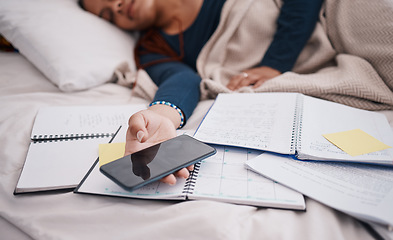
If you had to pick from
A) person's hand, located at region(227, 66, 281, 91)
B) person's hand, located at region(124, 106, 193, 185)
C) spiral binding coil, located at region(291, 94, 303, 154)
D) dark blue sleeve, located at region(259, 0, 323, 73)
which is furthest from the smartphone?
dark blue sleeve, located at region(259, 0, 323, 73)

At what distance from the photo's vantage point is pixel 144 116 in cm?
53

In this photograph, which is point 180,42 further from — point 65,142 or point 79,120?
point 65,142

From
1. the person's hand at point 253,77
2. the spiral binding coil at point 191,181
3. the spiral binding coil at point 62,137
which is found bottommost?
the spiral binding coil at point 62,137

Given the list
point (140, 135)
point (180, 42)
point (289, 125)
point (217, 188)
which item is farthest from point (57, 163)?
point (180, 42)

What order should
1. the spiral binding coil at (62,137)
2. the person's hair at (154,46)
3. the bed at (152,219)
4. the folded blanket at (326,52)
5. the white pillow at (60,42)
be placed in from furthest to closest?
the person's hair at (154,46) → the white pillow at (60,42) → the folded blanket at (326,52) → the spiral binding coil at (62,137) → the bed at (152,219)

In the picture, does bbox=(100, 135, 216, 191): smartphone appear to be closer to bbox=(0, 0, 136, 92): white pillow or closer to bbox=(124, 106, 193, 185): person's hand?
bbox=(124, 106, 193, 185): person's hand

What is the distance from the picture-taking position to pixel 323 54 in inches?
36.0

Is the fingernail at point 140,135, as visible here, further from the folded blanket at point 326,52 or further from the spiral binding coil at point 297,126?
the folded blanket at point 326,52

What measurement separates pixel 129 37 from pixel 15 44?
1.45 ft

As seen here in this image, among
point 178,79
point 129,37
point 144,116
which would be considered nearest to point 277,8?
point 178,79

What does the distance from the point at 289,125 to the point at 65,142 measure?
1.60 ft

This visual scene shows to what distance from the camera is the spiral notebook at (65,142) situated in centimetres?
48

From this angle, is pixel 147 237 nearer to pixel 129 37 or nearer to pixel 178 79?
pixel 178 79

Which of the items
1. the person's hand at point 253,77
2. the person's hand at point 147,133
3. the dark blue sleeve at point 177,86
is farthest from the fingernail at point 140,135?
the person's hand at point 253,77
